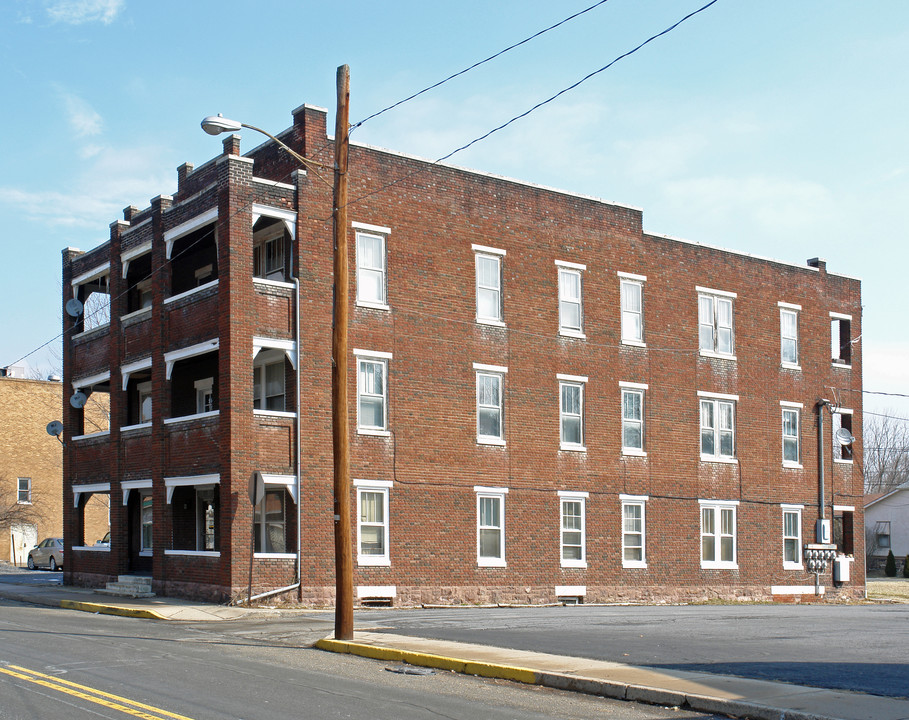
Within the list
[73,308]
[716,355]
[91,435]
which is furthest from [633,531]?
[73,308]

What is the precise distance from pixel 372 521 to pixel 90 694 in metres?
15.9

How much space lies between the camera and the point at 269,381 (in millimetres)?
27344

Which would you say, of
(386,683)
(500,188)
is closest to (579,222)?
(500,188)

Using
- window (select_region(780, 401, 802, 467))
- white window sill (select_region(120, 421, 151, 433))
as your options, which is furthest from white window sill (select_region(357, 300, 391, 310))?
window (select_region(780, 401, 802, 467))

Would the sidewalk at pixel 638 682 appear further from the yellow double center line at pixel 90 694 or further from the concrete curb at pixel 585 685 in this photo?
the yellow double center line at pixel 90 694

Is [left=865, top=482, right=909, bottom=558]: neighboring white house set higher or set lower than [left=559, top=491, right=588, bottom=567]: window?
lower

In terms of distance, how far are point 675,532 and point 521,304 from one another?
8.97 metres

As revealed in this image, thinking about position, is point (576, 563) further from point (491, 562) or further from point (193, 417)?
point (193, 417)

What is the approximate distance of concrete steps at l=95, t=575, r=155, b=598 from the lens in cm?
2764

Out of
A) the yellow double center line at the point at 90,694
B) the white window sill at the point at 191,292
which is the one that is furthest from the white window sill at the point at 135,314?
the yellow double center line at the point at 90,694

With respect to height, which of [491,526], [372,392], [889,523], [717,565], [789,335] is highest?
[789,335]

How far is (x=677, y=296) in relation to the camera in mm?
34062

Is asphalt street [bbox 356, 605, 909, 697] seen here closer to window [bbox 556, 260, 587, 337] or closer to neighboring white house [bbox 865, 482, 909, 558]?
window [bbox 556, 260, 587, 337]

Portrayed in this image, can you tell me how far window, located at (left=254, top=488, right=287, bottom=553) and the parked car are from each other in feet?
75.9
